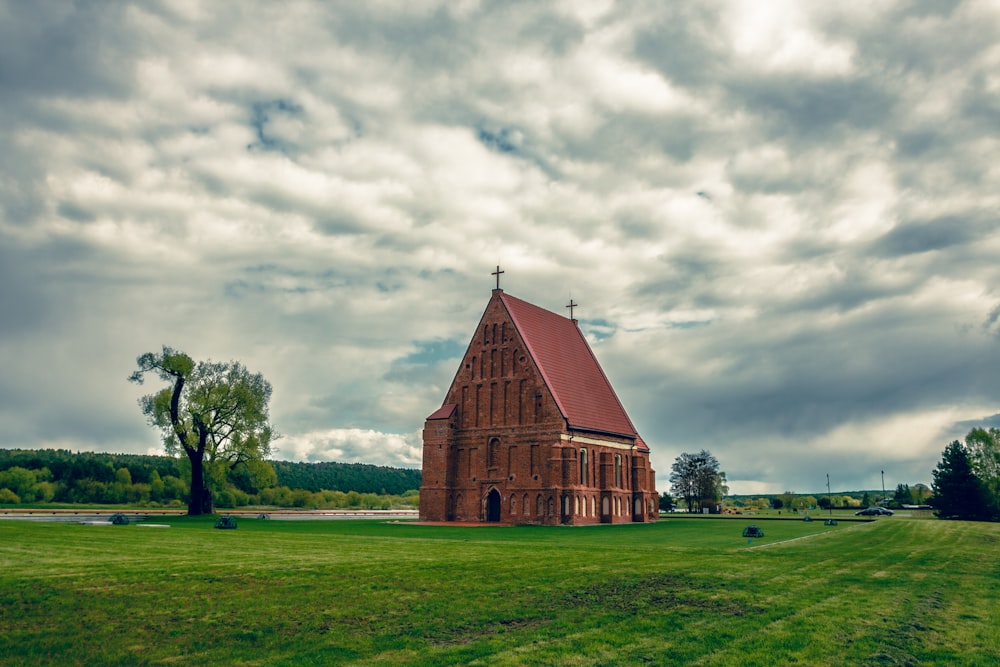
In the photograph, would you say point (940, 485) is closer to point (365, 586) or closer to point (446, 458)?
point (446, 458)

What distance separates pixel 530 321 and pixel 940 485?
51.3 metres

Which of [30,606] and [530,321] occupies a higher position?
[530,321]

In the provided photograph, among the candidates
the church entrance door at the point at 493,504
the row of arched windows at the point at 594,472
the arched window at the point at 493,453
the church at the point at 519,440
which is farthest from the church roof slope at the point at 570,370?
the church entrance door at the point at 493,504

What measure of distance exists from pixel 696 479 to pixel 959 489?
61.3 m

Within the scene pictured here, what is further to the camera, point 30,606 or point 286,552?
point 286,552

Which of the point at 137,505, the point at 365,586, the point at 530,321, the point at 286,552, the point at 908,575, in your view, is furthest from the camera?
the point at 137,505

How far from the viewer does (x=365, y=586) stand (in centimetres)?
1786

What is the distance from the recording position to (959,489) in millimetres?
79688

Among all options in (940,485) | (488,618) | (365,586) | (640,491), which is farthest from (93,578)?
(940,485)

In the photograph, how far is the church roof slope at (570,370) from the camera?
66375 millimetres

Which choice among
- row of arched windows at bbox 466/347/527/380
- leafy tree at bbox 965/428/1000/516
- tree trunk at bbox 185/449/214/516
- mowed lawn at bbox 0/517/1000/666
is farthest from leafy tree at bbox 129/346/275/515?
leafy tree at bbox 965/428/1000/516

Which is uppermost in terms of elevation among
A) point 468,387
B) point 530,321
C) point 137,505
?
point 530,321

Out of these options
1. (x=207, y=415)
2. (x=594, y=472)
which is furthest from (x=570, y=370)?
(x=207, y=415)

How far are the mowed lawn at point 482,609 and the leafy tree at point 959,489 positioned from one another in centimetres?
6295
